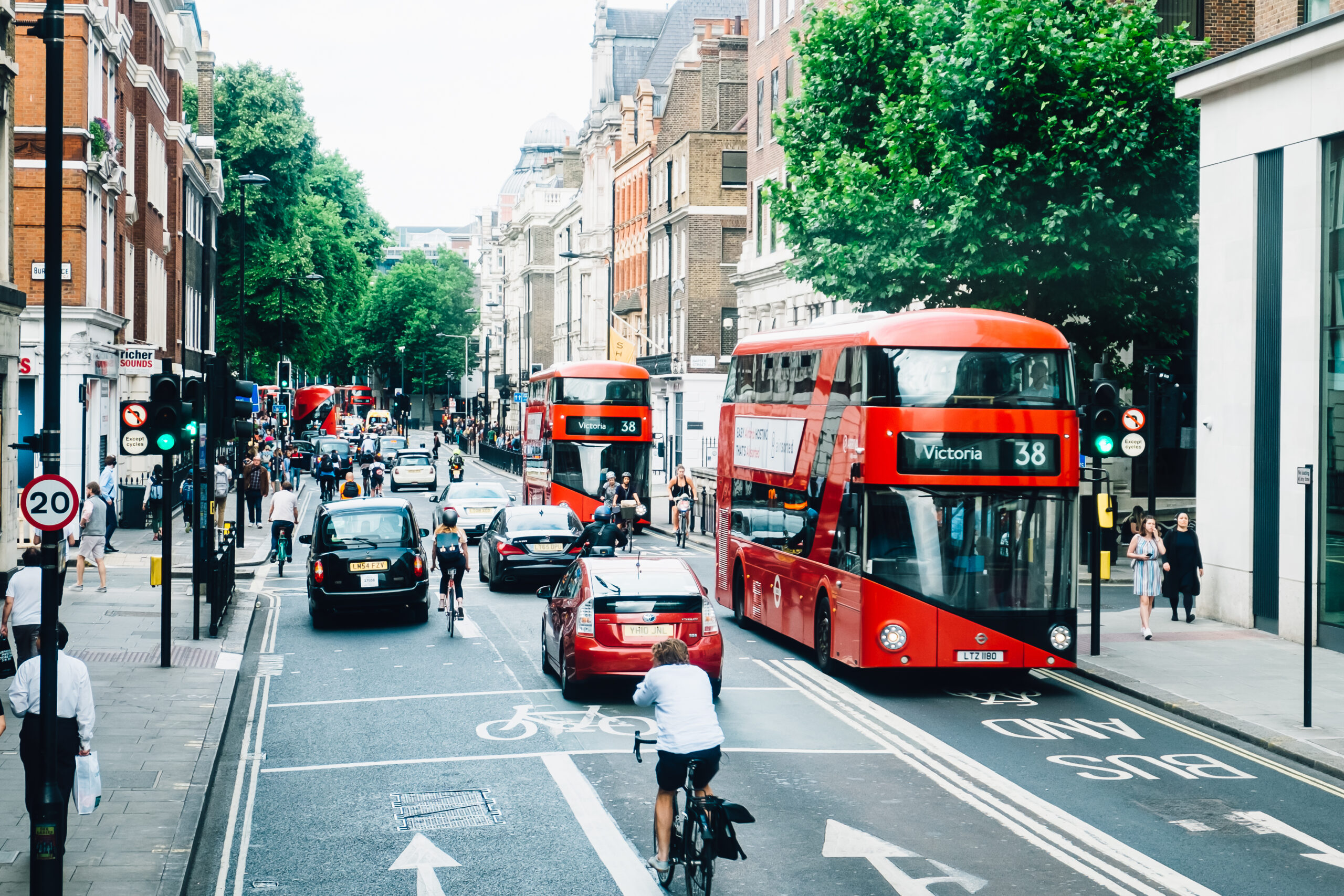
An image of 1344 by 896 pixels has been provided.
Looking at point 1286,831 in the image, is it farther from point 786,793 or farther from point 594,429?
point 594,429

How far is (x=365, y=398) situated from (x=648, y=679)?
136 m

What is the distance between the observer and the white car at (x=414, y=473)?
2351 inches

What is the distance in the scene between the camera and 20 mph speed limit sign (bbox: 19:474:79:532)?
10312 mm

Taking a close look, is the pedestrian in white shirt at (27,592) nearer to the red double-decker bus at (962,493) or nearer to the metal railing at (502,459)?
the red double-decker bus at (962,493)

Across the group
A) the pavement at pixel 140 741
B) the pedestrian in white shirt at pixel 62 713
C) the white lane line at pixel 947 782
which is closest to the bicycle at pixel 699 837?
the white lane line at pixel 947 782

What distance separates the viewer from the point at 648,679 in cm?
927

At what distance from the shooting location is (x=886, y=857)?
9.99 meters

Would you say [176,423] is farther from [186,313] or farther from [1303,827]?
[186,313]

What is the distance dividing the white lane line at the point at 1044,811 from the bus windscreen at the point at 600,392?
2090 cm

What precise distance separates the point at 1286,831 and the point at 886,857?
9.83ft

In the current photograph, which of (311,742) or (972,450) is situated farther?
(972,450)

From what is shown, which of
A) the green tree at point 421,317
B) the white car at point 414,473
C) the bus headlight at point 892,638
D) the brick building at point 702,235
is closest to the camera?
the bus headlight at point 892,638

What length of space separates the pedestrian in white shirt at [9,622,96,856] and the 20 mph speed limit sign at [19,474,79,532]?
1.03 m

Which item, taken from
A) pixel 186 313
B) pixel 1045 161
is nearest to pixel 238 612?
pixel 1045 161
